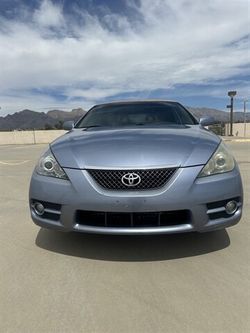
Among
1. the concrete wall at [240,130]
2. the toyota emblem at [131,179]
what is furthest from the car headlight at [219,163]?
the concrete wall at [240,130]

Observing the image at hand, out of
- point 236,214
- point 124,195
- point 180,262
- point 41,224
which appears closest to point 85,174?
point 124,195

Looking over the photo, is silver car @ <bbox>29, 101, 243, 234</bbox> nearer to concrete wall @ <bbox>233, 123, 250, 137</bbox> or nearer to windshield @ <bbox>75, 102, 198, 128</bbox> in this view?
windshield @ <bbox>75, 102, 198, 128</bbox>

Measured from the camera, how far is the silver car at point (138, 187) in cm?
302

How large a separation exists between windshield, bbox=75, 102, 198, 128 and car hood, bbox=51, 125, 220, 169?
105cm

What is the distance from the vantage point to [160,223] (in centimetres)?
311

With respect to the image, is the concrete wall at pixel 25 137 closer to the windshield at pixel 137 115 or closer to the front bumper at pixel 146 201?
the windshield at pixel 137 115

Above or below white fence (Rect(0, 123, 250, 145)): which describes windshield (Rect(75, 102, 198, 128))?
above

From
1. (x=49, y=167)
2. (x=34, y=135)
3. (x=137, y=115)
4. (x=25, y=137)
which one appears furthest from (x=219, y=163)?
(x=34, y=135)

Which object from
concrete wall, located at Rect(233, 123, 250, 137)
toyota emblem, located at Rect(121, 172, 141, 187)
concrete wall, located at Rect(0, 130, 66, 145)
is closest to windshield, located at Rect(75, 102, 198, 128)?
toyota emblem, located at Rect(121, 172, 141, 187)

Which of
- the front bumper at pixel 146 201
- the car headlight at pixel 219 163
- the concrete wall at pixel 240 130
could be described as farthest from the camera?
the concrete wall at pixel 240 130

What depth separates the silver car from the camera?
3.02 meters

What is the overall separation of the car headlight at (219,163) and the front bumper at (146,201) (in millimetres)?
48

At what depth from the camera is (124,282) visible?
2.90 meters

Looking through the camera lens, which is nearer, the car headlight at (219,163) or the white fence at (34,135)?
the car headlight at (219,163)
